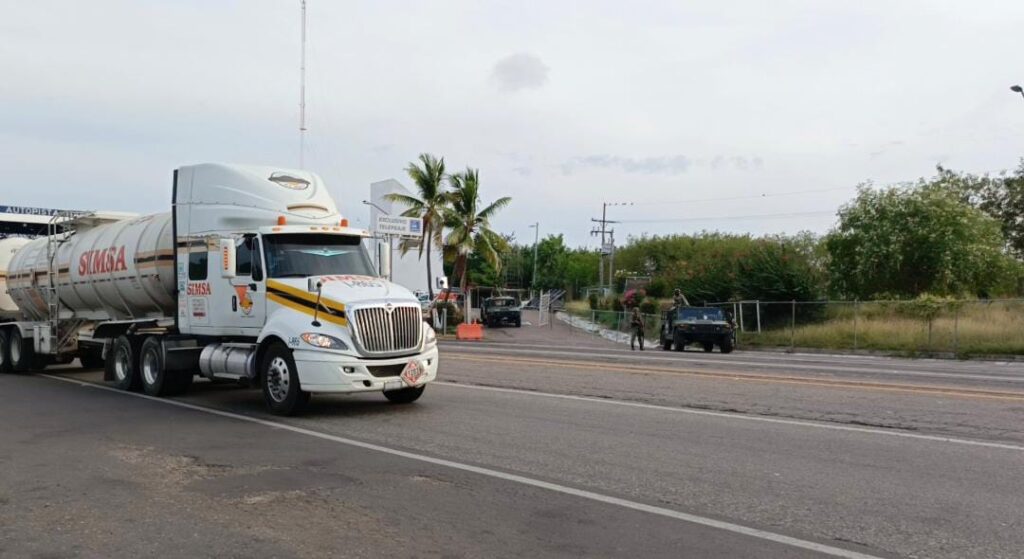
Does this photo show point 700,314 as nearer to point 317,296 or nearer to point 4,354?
point 317,296

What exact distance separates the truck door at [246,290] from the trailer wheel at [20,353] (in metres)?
8.33

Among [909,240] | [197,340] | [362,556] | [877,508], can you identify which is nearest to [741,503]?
→ [877,508]

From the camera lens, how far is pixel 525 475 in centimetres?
755

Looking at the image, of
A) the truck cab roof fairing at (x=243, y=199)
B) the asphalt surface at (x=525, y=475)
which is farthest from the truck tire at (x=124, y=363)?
the truck cab roof fairing at (x=243, y=199)

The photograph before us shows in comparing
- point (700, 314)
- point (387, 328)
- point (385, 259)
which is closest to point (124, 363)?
point (385, 259)

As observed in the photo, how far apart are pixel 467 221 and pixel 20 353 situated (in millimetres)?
33024

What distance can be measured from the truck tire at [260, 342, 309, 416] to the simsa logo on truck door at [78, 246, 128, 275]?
482 centimetres

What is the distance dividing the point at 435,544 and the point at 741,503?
2.48 m

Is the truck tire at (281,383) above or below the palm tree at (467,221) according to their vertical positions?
below

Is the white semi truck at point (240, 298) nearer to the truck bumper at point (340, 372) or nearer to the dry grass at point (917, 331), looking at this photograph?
the truck bumper at point (340, 372)

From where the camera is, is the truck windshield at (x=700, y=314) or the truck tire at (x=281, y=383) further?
the truck windshield at (x=700, y=314)

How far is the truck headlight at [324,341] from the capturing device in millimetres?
10688

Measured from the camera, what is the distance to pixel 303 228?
1202 cm

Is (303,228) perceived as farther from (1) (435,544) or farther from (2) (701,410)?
(1) (435,544)
